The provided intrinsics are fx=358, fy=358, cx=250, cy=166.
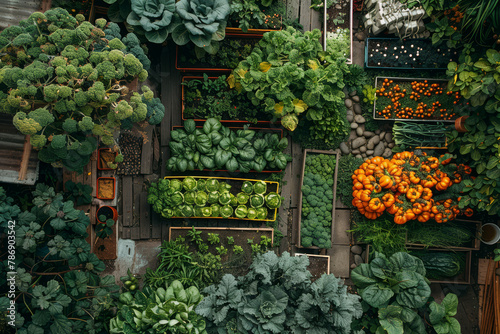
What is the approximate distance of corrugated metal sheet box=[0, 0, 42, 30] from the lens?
16.3ft

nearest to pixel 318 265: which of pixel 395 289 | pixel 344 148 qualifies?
pixel 395 289

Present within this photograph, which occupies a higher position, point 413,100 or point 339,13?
point 339,13

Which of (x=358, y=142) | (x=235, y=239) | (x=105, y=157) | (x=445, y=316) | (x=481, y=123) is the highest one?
(x=481, y=123)

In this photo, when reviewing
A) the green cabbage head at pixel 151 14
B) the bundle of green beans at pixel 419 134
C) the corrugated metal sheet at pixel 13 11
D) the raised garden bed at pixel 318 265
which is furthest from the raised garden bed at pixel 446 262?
the corrugated metal sheet at pixel 13 11

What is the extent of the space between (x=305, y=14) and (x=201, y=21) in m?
2.16

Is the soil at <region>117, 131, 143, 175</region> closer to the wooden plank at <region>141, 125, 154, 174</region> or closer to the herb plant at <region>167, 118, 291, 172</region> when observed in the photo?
the wooden plank at <region>141, 125, 154, 174</region>

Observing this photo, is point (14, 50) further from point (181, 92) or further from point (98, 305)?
point (98, 305)

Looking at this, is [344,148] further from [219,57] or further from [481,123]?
[219,57]

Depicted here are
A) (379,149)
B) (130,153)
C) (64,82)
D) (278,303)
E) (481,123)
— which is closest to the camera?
(64,82)

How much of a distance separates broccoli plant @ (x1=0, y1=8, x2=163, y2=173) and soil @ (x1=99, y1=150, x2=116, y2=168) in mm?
1012

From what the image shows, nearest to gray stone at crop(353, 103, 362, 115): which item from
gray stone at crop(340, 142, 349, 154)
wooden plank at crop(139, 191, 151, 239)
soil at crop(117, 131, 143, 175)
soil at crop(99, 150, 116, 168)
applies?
gray stone at crop(340, 142, 349, 154)

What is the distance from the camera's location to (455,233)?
607cm

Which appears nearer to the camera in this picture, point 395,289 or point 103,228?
point 395,289

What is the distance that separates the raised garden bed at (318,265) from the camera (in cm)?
602
